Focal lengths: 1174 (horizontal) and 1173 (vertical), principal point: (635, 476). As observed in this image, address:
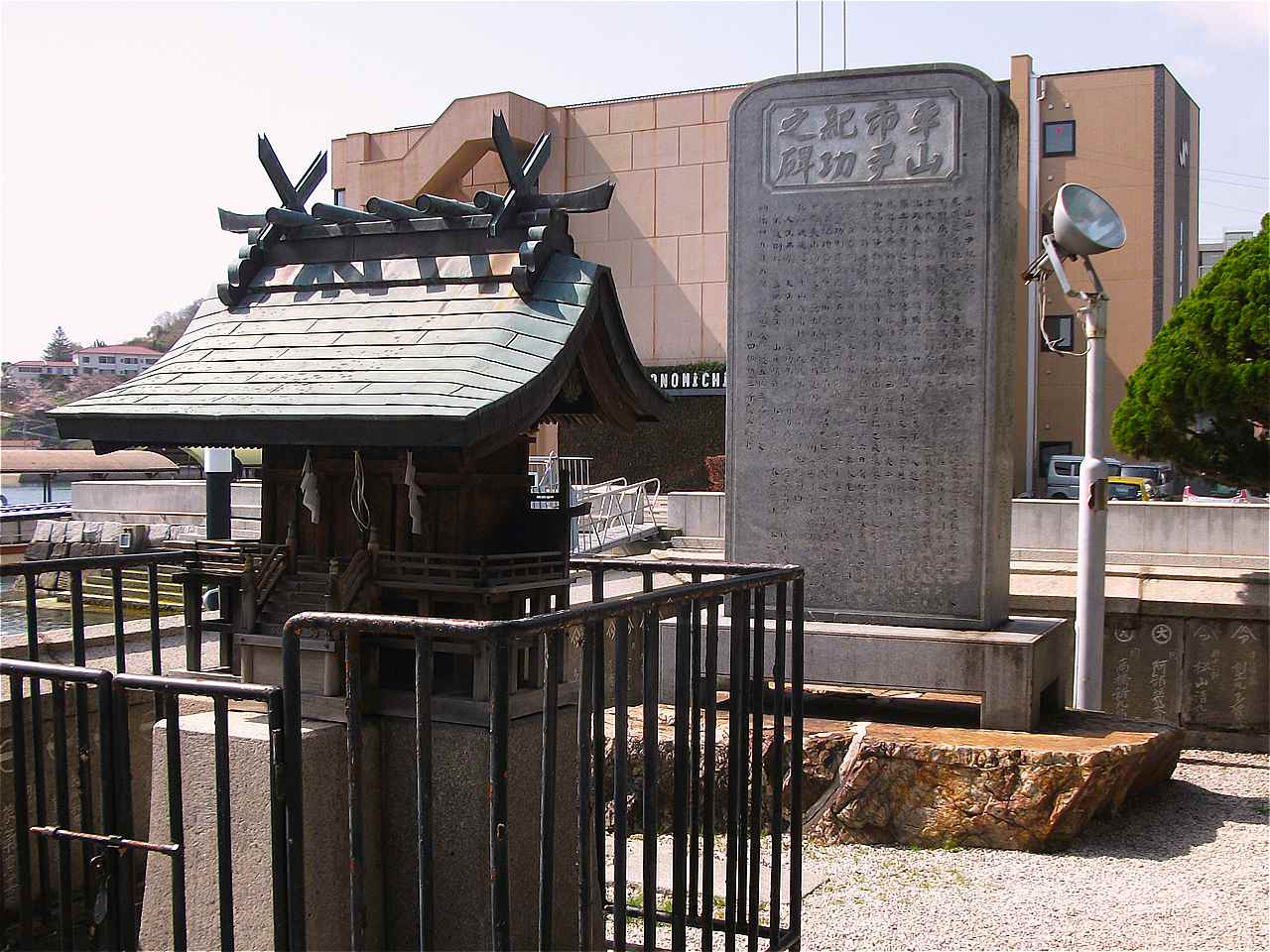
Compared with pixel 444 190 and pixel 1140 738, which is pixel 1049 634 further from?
pixel 444 190

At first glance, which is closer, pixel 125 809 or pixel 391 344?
pixel 125 809

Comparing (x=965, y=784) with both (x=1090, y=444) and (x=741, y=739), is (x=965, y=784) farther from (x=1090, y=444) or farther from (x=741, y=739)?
(x=1090, y=444)

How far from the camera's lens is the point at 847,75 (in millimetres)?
7402

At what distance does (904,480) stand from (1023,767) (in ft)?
6.32

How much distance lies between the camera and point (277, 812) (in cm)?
282

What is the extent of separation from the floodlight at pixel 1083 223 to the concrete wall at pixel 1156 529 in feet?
16.5

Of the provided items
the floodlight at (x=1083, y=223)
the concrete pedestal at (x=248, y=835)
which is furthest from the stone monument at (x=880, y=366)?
the concrete pedestal at (x=248, y=835)

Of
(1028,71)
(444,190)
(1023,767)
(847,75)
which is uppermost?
(1028,71)

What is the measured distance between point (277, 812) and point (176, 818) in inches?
11.4

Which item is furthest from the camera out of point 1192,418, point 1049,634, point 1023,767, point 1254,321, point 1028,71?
point 1028,71

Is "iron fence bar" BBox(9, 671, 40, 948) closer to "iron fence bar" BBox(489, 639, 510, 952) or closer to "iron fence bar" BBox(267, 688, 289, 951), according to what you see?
"iron fence bar" BBox(267, 688, 289, 951)

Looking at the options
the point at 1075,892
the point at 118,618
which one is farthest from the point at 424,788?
the point at 1075,892

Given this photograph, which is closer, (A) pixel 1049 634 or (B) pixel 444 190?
(A) pixel 1049 634

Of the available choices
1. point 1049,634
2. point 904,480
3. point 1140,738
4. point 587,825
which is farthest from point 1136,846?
point 587,825
